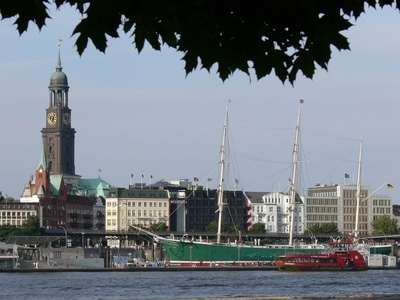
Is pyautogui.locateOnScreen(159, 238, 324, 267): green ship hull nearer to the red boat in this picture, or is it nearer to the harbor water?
the red boat

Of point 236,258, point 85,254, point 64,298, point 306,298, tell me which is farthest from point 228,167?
point 306,298

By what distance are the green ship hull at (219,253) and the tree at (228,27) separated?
15041 cm


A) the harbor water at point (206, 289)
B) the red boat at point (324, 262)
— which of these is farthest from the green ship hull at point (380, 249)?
the harbor water at point (206, 289)

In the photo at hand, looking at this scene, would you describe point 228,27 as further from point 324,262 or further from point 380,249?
point 380,249

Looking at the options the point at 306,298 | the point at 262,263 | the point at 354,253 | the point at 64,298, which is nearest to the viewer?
the point at 306,298

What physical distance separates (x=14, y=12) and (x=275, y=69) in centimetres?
192

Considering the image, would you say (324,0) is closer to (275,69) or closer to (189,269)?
(275,69)

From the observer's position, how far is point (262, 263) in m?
158

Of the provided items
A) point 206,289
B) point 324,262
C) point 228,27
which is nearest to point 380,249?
point 324,262

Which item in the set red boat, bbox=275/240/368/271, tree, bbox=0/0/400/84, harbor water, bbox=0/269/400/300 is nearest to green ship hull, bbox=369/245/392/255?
red boat, bbox=275/240/368/271

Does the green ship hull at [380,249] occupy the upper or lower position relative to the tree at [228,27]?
lower

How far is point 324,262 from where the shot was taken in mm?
139375

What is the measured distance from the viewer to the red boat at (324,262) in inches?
5369

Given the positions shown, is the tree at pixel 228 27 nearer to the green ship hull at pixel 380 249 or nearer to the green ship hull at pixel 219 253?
the green ship hull at pixel 219 253
